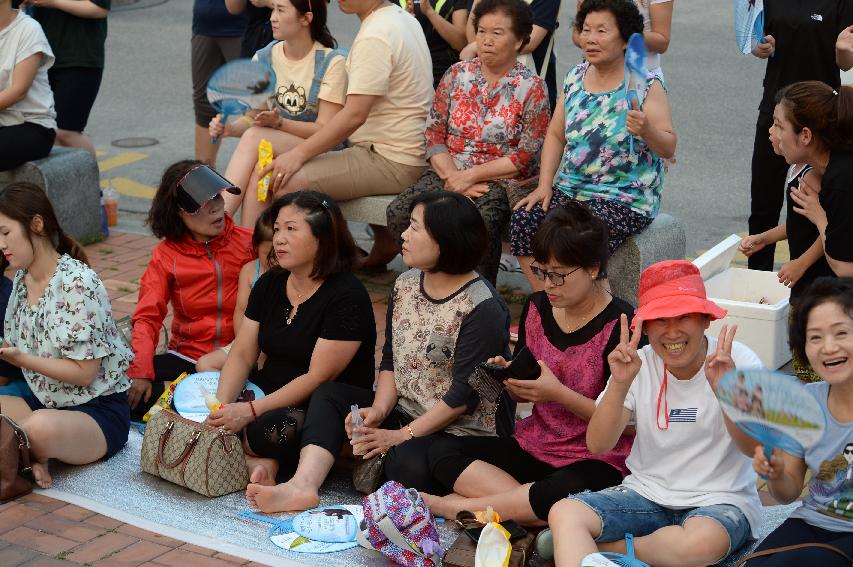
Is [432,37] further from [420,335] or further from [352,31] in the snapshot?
[352,31]

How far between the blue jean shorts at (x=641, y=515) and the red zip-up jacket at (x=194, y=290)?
2162mm

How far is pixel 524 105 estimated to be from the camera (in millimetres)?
5977

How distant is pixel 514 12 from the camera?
589cm

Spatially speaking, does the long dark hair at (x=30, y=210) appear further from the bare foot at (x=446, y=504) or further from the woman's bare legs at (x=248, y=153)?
the bare foot at (x=446, y=504)

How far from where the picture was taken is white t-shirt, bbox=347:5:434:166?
625 centimetres

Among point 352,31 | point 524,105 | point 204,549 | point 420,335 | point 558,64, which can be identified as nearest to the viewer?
point 204,549

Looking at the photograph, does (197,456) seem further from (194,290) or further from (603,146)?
(603,146)

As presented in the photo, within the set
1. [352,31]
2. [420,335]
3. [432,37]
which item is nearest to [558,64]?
[352,31]

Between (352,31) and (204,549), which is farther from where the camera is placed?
(352,31)

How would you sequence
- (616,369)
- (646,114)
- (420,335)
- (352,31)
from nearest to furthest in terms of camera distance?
1. (616,369)
2. (420,335)
3. (646,114)
4. (352,31)

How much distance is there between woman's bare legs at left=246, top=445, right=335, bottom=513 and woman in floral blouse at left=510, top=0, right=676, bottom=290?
1.52 meters

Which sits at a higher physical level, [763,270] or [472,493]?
[763,270]

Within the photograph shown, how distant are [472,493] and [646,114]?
198 cm

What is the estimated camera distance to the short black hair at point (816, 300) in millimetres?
3533
